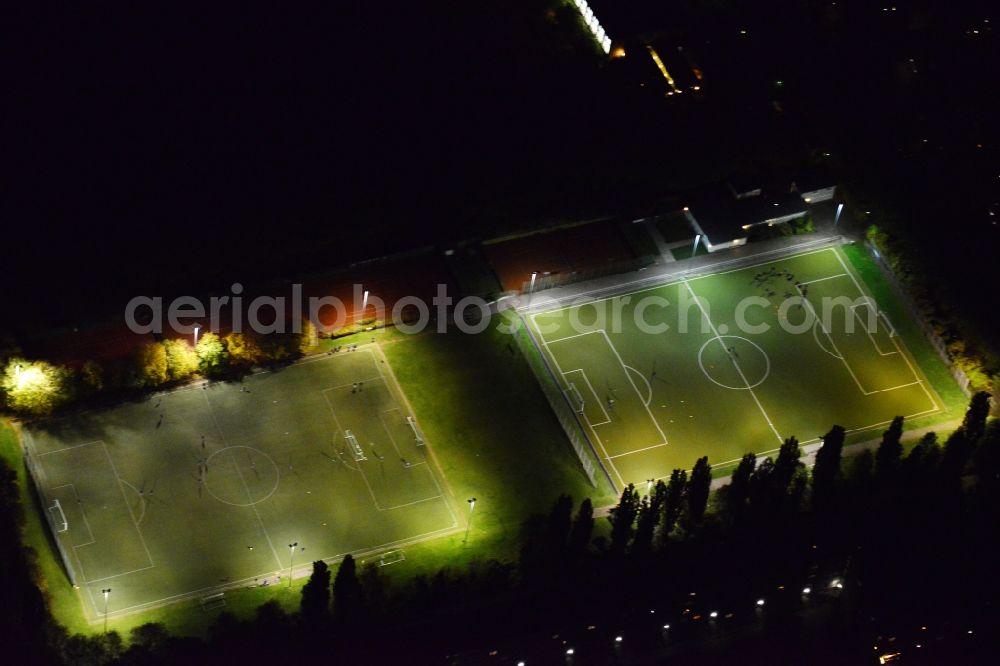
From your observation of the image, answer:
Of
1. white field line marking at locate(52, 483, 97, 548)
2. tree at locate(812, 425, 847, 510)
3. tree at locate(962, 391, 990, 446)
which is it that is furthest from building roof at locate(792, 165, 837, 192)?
white field line marking at locate(52, 483, 97, 548)

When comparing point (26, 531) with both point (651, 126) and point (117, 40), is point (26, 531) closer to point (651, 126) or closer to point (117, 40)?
point (117, 40)

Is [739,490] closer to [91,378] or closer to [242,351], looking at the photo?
[242,351]

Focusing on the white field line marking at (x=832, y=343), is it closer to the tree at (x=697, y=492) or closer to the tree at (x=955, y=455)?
the tree at (x=955, y=455)

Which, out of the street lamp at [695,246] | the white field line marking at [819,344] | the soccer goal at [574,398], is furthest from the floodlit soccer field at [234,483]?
the white field line marking at [819,344]

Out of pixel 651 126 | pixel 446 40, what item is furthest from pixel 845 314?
pixel 446 40

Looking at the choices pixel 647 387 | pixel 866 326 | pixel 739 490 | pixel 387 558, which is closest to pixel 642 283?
pixel 647 387

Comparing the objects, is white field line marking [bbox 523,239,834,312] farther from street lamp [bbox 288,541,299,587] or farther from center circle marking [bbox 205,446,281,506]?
street lamp [bbox 288,541,299,587]

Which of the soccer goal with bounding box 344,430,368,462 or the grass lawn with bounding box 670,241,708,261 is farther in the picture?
the grass lawn with bounding box 670,241,708,261
